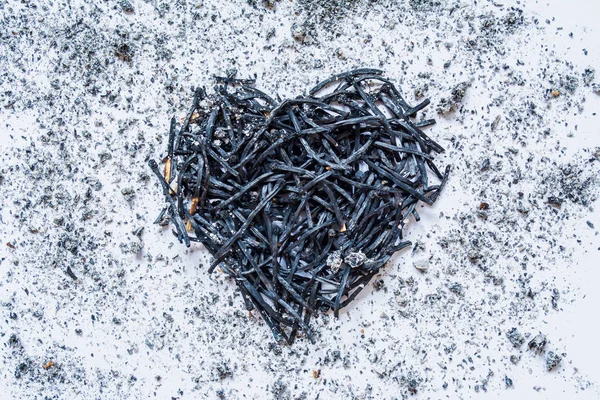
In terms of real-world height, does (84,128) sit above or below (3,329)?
above

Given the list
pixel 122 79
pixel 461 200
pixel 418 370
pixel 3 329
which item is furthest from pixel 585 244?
pixel 3 329

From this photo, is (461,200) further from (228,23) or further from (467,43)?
(228,23)

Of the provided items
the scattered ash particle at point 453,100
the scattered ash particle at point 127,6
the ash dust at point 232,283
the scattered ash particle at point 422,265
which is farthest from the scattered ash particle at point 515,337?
the scattered ash particle at point 127,6

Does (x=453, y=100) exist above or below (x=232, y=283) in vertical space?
above

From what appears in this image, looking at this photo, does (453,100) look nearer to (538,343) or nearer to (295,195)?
(295,195)

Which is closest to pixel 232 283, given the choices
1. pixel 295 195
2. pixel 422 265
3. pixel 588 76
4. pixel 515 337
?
pixel 295 195

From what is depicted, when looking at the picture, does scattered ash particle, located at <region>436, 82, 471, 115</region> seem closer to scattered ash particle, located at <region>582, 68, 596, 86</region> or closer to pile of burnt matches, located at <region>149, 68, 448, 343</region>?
pile of burnt matches, located at <region>149, 68, 448, 343</region>
